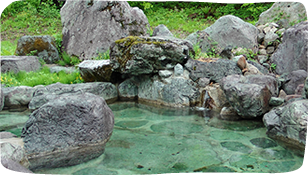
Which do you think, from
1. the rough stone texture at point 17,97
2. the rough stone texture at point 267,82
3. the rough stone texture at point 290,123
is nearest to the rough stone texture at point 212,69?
the rough stone texture at point 267,82

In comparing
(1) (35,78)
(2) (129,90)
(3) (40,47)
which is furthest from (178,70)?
(3) (40,47)

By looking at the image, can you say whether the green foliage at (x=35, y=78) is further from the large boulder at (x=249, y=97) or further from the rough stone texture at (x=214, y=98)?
the large boulder at (x=249, y=97)

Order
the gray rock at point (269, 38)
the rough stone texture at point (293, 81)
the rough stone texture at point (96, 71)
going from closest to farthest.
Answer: the rough stone texture at point (293, 81), the rough stone texture at point (96, 71), the gray rock at point (269, 38)

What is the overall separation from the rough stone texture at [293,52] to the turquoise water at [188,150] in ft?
7.59

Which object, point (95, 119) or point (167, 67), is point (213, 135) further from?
point (167, 67)

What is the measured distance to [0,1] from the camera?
15.7 meters

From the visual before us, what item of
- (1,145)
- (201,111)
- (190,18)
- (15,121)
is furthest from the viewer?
(190,18)

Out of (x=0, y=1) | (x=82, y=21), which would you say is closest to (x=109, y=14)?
(x=82, y=21)

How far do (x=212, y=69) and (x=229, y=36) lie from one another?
2.46m

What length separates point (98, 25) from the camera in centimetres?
924

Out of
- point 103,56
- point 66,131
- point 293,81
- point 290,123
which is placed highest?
point 103,56

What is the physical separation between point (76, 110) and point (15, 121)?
242 cm

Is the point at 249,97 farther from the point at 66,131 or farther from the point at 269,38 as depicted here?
the point at 269,38

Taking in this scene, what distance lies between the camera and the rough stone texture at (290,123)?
13.3 ft
